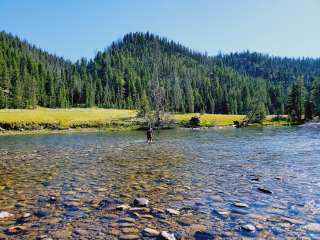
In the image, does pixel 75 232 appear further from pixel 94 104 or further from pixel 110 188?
pixel 94 104

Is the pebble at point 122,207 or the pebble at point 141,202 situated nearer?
the pebble at point 122,207

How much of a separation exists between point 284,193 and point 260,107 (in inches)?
4609

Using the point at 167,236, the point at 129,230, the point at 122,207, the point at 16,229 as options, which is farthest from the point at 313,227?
the point at 16,229

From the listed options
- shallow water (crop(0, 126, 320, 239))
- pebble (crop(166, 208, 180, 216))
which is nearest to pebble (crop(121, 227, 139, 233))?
shallow water (crop(0, 126, 320, 239))

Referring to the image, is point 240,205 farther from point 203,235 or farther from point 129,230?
point 129,230

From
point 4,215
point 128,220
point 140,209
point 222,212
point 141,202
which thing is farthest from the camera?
point 141,202

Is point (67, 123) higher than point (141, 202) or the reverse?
higher

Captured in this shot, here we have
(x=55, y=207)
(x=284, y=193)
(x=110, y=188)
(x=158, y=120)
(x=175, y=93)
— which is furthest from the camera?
(x=175, y=93)

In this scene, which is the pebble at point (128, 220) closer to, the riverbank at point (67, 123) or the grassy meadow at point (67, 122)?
the riverbank at point (67, 123)

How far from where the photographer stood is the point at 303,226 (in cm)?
1062

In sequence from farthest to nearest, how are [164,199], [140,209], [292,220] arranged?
[164,199]
[140,209]
[292,220]

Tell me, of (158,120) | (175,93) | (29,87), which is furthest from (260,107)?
(29,87)

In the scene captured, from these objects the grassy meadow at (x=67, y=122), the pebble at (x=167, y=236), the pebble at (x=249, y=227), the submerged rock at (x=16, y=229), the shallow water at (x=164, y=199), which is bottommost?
the shallow water at (x=164, y=199)

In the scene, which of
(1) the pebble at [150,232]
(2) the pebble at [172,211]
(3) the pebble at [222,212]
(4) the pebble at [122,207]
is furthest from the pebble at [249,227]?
(4) the pebble at [122,207]
